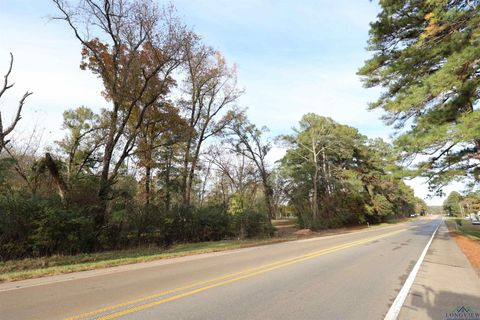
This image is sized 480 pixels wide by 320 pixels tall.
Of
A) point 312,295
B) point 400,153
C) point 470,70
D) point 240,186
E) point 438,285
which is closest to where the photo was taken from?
point 312,295

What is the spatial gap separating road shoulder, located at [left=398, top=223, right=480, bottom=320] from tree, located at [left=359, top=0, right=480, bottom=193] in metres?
4.50

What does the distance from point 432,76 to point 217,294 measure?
10.7 meters

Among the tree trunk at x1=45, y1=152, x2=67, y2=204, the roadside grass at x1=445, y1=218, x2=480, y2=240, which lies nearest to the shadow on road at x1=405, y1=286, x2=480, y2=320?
the tree trunk at x1=45, y1=152, x2=67, y2=204

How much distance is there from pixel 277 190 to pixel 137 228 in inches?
1378

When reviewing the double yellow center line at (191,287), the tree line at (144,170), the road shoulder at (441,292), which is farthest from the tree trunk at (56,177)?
the road shoulder at (441,292)

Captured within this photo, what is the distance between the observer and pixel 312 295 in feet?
19.9

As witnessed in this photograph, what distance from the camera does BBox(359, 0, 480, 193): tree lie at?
34.1ft

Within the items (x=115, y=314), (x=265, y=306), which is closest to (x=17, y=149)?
(x=115, y=314)

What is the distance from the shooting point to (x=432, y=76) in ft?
34.9

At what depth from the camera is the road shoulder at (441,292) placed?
206 inches

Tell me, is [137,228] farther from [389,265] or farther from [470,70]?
[470,70]

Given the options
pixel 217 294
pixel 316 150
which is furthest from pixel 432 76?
pixel 316 150

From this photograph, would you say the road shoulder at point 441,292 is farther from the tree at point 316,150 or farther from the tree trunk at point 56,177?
the tree at point 316,150

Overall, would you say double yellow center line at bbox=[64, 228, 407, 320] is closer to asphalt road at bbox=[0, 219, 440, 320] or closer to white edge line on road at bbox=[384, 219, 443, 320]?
asphalt road at bbox=[0, 219, 440, 320]
